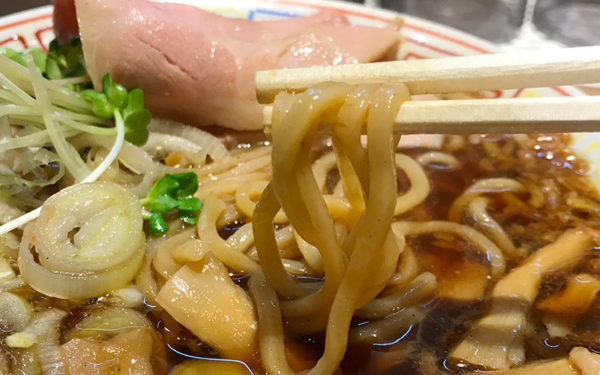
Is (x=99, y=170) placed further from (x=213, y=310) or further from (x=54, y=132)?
(x=213, y=310)

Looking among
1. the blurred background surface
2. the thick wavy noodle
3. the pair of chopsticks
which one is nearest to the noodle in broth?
the thick wavy noodle

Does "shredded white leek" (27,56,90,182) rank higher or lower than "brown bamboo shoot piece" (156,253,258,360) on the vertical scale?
higher

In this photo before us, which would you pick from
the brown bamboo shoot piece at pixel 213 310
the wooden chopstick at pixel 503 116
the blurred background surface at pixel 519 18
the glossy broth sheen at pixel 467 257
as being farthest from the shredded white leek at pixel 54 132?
the blurred background surface at pixel 519 18

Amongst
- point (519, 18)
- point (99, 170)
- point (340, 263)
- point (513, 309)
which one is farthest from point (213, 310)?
point (519, 18)

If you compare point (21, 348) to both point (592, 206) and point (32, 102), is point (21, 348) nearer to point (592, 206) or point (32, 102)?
point (32, 102)

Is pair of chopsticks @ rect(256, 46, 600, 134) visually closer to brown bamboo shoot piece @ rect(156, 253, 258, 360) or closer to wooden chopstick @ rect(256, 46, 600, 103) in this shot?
wooden chopstick @ rect(256, 46, 600, 103)

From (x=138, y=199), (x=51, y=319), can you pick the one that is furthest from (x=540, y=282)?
(x=51, y=319)

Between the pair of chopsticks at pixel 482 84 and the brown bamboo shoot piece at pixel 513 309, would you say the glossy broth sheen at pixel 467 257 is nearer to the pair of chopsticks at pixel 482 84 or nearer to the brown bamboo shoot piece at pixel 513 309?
the brown bamboo shoot piece at pixel 513 309
